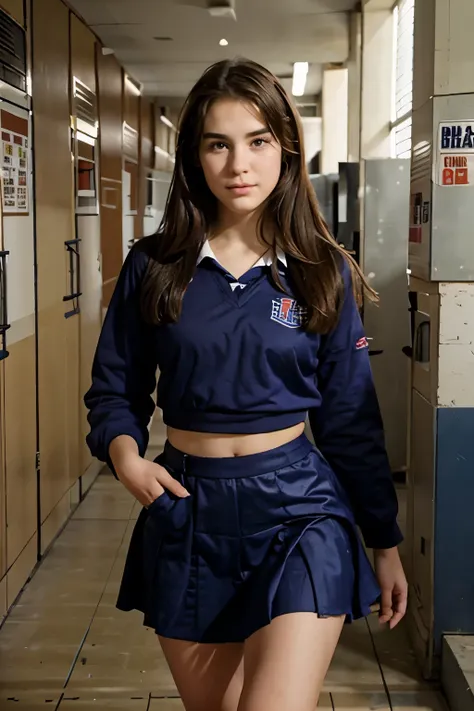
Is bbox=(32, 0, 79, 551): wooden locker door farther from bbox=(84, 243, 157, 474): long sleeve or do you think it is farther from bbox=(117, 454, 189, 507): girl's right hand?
bbox=(117, 454, 189, 507): girl's right hand

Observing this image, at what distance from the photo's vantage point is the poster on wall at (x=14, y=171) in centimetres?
321

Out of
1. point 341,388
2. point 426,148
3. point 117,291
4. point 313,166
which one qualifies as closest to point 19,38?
point 426,148

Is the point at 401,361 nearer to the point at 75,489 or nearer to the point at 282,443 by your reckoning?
the point at 75,489

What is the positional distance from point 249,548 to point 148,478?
0.21 metres

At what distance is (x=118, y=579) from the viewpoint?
3.65 m

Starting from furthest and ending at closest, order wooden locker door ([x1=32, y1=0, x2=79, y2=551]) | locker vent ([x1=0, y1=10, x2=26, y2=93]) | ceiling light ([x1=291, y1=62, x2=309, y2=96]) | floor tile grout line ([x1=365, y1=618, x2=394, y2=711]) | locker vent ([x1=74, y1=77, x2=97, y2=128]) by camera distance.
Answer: ceiling light ([x1=291, y1=62, x2=309, y2=96]) < locker vent ([x1=74, y1=77, x2=97, y2=128]) < wooden locker door ([x1=32, y1=0, x2=79, y2=551]) < locker vent ([x1=0, y1=10, x2=26, y2=93]) < floor tile grout line ([x1=365, y1=618, x2=394, y2=711])

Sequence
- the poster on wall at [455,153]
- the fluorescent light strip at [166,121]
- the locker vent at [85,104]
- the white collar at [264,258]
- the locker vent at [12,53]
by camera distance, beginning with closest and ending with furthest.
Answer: the white collar at [264,258]
the poster on wall at [455,153]
the locker vent at [12,53]
the locker vent at [85,104]
the fluorescent light strip at [166,121]

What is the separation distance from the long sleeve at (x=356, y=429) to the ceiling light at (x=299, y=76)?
17.8ft

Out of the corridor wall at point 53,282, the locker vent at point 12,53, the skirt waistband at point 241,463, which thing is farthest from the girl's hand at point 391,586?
the locker vent at point 12,53

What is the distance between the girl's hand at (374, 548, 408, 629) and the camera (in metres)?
1.67

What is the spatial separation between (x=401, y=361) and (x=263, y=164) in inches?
140

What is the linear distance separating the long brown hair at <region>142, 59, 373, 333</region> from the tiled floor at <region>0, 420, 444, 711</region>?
62.4 inches

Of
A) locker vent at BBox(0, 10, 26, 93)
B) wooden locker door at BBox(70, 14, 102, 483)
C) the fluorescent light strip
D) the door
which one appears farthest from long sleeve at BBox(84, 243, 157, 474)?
the fluorescent light strip

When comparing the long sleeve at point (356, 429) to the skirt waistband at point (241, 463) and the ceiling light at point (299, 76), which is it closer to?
the skirt waistband at point (241, 463)
